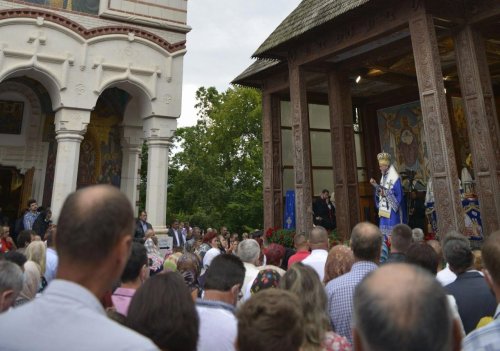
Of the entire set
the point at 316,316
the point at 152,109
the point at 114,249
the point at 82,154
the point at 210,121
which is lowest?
the point at 316,316

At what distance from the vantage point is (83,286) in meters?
1.38

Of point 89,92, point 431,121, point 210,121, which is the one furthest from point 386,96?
point 210,121

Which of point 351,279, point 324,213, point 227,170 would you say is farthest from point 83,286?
point 227,170

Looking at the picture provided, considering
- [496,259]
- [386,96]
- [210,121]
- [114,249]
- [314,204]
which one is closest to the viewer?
[114,249]

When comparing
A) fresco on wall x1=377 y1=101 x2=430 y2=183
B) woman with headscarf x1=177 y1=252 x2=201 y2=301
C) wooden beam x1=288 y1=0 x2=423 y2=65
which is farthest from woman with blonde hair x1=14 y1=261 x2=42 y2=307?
fresco on wall x1=377 y1=101 x2=430 y2=183

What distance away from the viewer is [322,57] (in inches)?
425

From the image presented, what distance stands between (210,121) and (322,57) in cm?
2328

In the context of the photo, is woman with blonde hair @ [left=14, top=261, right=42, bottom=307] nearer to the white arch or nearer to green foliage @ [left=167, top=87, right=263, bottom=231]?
the white arch

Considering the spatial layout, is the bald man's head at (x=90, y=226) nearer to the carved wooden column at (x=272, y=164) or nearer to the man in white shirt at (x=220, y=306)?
the man in white shirt at (x=220, y=306)

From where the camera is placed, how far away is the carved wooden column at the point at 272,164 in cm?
1315

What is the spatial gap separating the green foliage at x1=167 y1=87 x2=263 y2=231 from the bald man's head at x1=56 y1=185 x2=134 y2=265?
28.5 m

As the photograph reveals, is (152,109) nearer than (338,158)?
No

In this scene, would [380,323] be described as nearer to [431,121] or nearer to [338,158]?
[431,121]

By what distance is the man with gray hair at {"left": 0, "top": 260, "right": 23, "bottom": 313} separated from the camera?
2.49 meters
